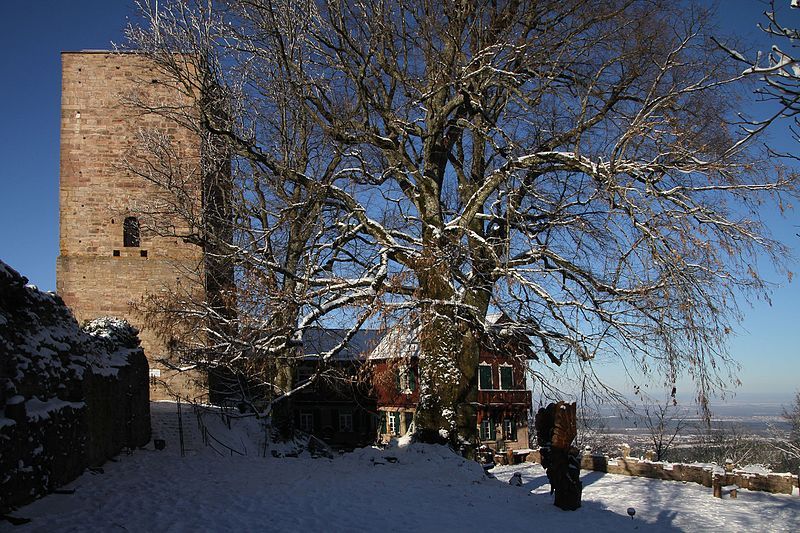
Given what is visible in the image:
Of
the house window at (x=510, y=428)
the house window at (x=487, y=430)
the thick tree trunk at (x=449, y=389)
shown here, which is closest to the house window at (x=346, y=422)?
the house window at (x=487, y=430)

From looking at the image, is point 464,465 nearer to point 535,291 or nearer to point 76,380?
point 535,291

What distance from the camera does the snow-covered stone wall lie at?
22.5ft

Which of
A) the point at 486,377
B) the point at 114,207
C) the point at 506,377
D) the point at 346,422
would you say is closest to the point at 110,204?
the point at 114,207

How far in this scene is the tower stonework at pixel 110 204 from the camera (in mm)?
20938

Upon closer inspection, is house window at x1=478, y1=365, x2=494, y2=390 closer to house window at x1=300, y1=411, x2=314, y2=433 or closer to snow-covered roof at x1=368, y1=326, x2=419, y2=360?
house window at x1=300, y1=411, x2=314, y2=433

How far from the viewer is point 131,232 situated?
2177 centimetres

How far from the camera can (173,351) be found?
62.6 feet

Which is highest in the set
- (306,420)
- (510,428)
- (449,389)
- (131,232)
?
(131,232)

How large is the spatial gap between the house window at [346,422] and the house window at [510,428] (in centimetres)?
932

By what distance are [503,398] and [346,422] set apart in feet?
32.3

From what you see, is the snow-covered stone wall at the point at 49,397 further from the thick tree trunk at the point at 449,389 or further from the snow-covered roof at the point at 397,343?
the thick tree trunk at the point at 449,389

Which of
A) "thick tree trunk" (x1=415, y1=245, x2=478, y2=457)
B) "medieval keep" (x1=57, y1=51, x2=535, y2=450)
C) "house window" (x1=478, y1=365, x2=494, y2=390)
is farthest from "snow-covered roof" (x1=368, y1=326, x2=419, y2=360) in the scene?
"house window" (x1=478, y1=365, x2=494, y2=390)

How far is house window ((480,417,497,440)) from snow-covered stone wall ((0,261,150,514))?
22.7 m

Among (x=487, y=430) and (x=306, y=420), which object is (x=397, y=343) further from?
(x=306, y=420)
